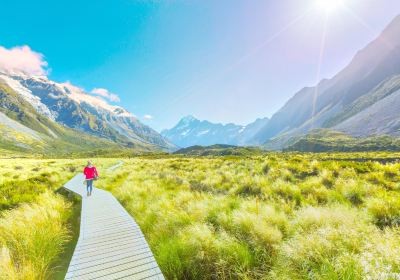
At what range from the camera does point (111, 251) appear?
258 inches

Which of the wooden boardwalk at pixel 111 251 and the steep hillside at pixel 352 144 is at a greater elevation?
the wooden boardwalk at pixel 111 251

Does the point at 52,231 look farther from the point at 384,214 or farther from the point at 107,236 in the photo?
the point at 384,214

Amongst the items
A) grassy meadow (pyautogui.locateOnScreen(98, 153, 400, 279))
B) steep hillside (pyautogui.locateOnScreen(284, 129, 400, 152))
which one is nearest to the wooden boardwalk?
grassy meadow (pyautogui.locateOnScreen(98, 153, 400, 279))

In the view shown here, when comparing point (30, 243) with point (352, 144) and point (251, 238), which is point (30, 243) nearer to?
point (251, 238)

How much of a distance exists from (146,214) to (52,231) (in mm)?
3395

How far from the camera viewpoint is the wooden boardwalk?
17.8 feet

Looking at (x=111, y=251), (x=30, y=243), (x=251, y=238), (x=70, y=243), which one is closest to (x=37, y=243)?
(x=30, y=243)

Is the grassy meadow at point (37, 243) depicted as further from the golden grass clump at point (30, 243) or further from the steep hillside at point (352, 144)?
the steep hillside at point (352, 144)

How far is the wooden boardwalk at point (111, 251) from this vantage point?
214 inches

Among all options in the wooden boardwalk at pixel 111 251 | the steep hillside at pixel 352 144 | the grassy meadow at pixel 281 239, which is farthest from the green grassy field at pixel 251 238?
the steep hillside at pixel 352 144

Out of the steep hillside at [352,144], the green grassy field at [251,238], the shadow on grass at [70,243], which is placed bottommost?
the steep hillside at [352,144]

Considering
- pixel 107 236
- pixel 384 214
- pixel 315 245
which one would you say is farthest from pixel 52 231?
pixel 384 214

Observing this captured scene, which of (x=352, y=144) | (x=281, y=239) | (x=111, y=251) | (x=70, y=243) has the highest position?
(x=281, y=239)

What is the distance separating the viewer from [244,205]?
824 cm
